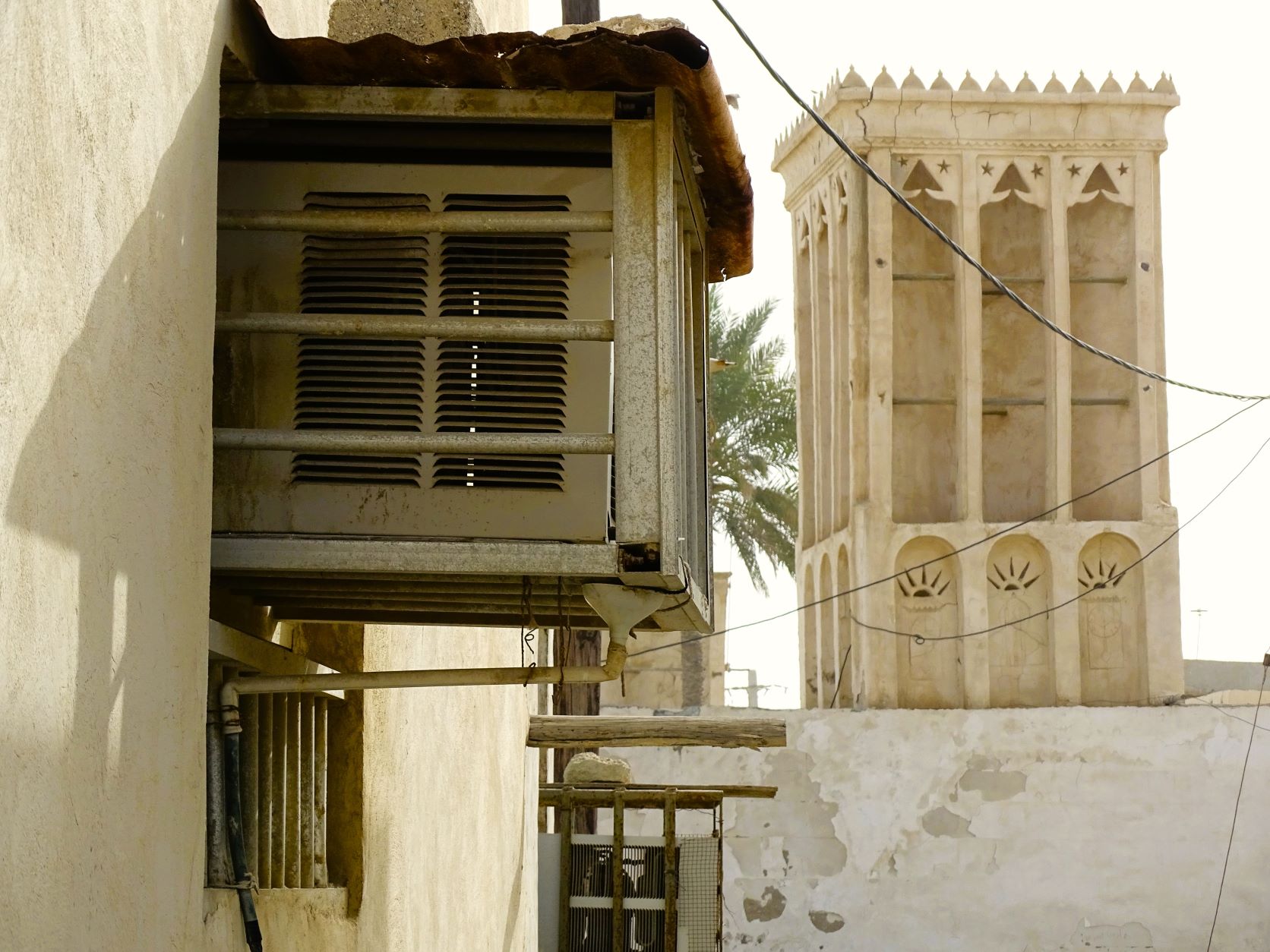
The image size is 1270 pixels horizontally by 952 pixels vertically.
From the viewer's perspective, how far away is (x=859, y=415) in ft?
58.3

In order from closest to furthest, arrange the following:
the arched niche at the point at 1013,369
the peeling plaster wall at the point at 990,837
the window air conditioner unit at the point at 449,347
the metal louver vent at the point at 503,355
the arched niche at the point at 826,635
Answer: the window air conditioner unit at the point at 449,347 < the metal louver vent at the point at 503,355 < the peeling plaster wall at the point at 990,837 < the arched niche at the point at 1013,369 < the arched niche at the point at 826,635

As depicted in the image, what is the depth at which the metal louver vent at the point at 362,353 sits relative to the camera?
4.16 metres

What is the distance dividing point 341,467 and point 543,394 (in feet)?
1.59

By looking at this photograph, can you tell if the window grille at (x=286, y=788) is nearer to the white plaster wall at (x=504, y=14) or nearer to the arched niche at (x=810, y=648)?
the white plaster wall at (x=504, y=14)

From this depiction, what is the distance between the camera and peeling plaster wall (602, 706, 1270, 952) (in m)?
15.5

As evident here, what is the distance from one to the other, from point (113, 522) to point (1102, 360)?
16107mm

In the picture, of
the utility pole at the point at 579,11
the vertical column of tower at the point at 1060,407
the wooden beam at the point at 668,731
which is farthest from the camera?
the vertical column of tower at the point at 1060,407

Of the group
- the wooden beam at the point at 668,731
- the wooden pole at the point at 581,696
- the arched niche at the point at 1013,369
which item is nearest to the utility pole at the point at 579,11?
the wooden pole at the point at 581,696

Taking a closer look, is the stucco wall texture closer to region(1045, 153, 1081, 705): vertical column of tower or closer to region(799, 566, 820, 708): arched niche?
region(1045, 153, 1081, 705): vertical column of tower

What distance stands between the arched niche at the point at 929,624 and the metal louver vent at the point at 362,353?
13.8 meters

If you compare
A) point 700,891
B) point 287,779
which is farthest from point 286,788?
point 700,891

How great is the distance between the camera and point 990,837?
15.8 metres

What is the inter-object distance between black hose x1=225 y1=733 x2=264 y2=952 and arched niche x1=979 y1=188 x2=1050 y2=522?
14.9 metres

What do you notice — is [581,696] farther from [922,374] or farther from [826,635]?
[922,374]
